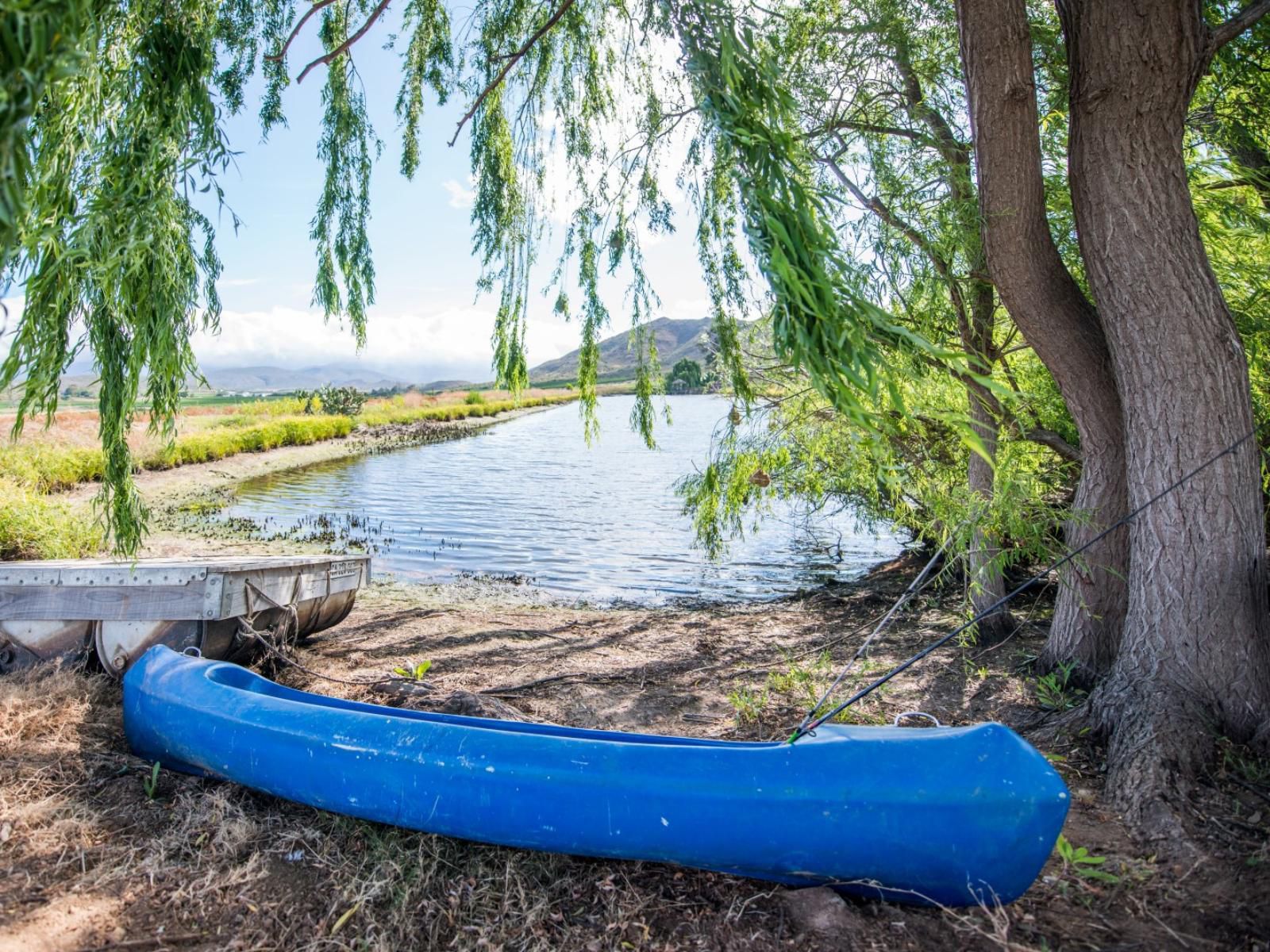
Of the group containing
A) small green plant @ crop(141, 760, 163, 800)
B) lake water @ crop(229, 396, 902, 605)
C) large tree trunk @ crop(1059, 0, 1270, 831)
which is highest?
large tree trunk @ crop(1059, 0, 1270, 831)

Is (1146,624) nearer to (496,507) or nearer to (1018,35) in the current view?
(1018,35)

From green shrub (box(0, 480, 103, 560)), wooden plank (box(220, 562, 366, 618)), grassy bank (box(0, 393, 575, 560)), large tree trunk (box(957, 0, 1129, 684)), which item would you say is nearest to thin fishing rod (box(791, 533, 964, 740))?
large tree trunk (box(957, 0, 1129, 684))

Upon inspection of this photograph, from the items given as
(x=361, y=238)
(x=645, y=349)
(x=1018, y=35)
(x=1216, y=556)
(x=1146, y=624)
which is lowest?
(x=1146, y=624)

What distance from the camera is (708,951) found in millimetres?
2576

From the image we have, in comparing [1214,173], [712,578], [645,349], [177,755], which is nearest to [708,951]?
[177,755]

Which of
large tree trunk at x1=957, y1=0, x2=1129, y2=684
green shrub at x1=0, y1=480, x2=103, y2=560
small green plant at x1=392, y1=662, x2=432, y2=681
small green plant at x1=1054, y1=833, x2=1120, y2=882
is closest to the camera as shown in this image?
small green plant at x1=1054, y1=833, x2=1120, y2=882

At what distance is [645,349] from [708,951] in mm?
4054

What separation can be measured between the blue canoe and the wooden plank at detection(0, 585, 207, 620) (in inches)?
80.3

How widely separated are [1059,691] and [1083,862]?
182 cm

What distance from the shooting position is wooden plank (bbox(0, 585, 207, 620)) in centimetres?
493

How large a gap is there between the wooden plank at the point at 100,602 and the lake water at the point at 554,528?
9.46 feet

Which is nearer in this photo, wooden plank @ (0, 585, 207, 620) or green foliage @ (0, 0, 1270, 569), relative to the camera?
green foliage @ (0, 0, 1270, 569)

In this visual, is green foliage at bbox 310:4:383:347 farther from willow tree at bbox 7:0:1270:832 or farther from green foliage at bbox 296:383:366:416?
green foliage at bbox 296:383:366:416

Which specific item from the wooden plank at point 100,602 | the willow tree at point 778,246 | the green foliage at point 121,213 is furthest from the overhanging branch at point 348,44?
the wooden plank at point 100,602
